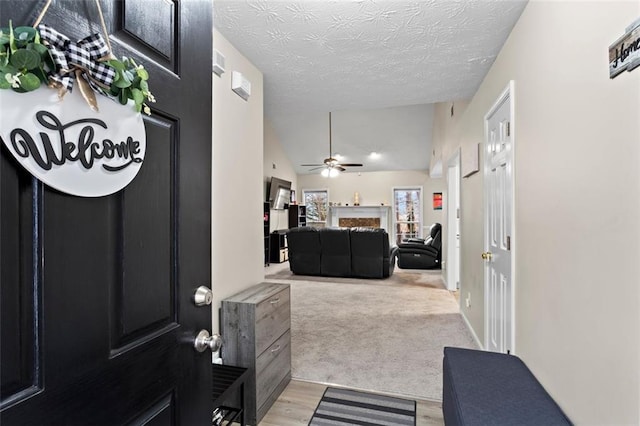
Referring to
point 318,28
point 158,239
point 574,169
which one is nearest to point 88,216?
point 158,239

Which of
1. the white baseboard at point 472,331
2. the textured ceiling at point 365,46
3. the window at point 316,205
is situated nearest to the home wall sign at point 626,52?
the textured ceiling at point 365,46

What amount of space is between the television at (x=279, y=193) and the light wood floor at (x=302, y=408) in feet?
21.2

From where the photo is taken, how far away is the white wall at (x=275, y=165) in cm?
852

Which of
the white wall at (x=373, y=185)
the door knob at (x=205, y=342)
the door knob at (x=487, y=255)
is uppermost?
the white wall at (x=373, y=185)

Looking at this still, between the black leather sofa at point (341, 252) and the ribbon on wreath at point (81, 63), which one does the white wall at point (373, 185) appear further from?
the ribbon on wreath at point (81, 63)

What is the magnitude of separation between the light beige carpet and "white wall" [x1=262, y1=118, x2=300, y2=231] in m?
3.64

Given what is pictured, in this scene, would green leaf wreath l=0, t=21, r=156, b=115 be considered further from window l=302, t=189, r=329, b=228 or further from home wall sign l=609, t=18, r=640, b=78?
window l=302, t=189, r=329, b=228

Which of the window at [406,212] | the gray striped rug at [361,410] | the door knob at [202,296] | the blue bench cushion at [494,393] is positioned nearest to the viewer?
the door knob at [202,296]

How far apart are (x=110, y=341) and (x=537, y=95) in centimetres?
205

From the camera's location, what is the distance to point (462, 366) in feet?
5.49

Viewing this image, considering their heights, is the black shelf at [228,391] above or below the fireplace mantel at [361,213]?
below

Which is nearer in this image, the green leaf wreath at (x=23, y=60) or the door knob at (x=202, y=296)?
the green leaf wreath at (x=23, y=60)

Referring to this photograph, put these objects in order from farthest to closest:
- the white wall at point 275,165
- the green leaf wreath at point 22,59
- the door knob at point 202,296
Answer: the white wall at point 275,165, the door knob at point 202,296, the green leaf wreath at point 22,59

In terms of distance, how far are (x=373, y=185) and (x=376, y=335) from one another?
7583mm
